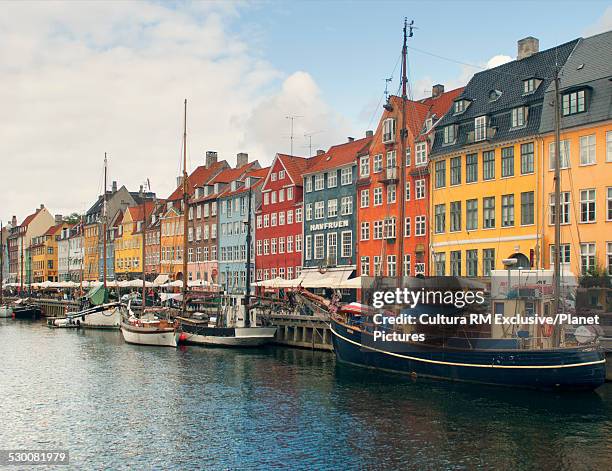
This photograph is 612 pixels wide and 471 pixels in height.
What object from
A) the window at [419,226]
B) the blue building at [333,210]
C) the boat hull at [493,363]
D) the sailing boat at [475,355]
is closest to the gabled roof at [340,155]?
the blue building at [333,210]

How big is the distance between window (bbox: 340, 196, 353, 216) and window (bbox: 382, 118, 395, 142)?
7.31 metres

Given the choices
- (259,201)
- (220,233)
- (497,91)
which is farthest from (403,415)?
(220,233)

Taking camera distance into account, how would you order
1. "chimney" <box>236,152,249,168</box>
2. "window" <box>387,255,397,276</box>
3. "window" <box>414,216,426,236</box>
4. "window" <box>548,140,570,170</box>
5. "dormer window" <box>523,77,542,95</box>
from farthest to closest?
"chimney" <box>236,152,249,168</box>, "window" <box>387,255,397,276</box>, "window" <box>414,216,426,236</box>, "dormer window" <box>523,77,542,95</box>, "window" <box>548,140,570,170</box>

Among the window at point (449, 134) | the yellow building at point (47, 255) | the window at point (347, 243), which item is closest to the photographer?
the window at point (449, 134)

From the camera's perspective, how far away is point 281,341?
54.9 meters

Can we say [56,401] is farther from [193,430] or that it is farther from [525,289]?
[525,289]

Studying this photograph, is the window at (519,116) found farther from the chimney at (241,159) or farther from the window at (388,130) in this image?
the chimney at (241,159)

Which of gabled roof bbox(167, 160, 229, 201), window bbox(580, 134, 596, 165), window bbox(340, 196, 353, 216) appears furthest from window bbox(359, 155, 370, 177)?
gabled roof bbox(167, 160, 229, 201)

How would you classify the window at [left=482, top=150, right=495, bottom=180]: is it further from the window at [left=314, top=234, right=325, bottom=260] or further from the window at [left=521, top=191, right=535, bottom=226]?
the window at [left=314, top=234, right=325, bottom=260]

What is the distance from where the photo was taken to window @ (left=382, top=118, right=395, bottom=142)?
2317 inches

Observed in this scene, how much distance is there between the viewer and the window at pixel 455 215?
5256 centimetres

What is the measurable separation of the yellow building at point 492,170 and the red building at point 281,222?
20430 millimetres

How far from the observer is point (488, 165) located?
50.6 metres

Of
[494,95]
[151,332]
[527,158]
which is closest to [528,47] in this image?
[494,95]
